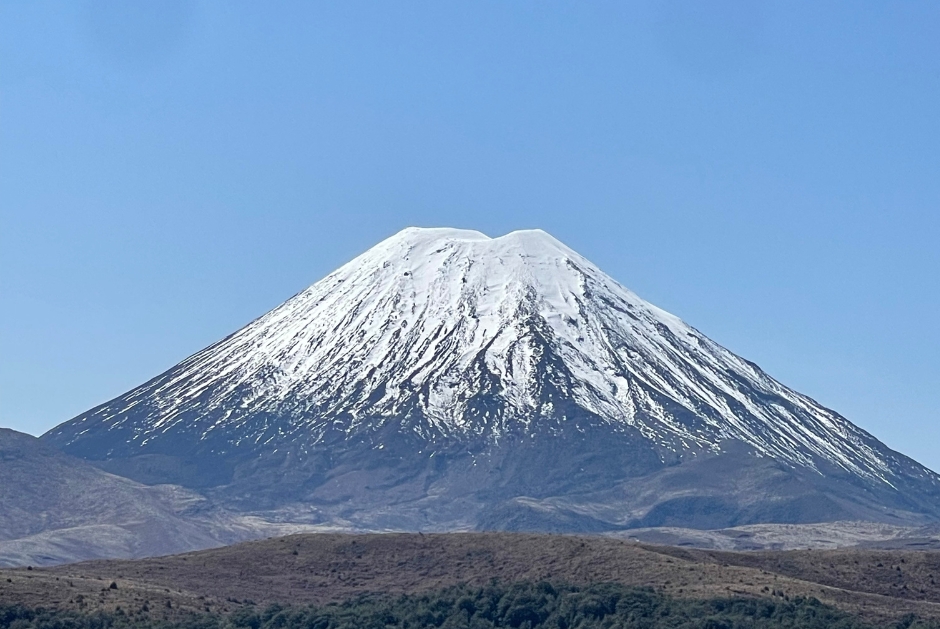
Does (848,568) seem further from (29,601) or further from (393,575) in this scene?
(29,601)

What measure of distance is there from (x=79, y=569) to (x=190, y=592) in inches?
368

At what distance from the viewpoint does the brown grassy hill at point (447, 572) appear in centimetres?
8831

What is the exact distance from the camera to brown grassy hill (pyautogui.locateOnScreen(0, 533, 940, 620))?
8831 centimetres

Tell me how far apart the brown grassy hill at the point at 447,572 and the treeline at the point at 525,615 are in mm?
3319

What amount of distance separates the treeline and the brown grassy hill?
3319mm

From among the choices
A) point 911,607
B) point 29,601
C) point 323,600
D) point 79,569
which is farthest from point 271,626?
point 911,607

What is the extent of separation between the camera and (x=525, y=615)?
274 ft

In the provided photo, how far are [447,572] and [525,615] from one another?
23.4m

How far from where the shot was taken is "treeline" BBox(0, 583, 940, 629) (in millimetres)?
78188

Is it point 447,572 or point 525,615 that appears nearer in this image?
point 525,615

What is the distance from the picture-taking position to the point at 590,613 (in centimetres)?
8194

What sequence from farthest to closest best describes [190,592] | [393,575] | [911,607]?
[393,575], [190,592], [911,607]

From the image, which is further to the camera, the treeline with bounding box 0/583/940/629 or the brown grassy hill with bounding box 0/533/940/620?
the brown grassy hill with bounding box 0/533/940/620

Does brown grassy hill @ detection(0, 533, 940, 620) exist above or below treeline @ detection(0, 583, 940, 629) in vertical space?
above
